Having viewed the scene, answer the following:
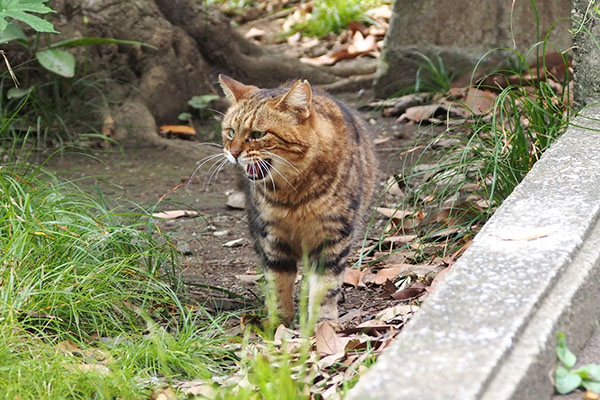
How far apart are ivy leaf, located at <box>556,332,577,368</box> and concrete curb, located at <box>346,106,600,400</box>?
3cm

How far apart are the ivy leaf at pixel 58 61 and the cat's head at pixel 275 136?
266 centimetres

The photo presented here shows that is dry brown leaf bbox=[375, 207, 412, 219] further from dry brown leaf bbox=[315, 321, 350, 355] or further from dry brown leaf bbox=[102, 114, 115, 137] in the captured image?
dry brown leaf bbox=[102, 114, 115, 137]

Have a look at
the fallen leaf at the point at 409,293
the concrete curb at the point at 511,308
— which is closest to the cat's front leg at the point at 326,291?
the fallen leaf at the point at 409,293

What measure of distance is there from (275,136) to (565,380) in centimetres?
179

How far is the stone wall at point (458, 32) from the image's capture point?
273 inches

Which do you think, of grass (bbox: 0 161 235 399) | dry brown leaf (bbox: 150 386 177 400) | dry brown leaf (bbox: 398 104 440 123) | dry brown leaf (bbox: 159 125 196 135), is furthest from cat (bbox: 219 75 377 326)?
dry brown leaf (bbox: 159 125 196 135)

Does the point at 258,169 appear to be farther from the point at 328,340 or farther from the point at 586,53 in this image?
the point at 586,53

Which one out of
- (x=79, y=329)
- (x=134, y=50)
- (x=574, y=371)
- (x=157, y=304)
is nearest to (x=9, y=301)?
(x=79, y=329)

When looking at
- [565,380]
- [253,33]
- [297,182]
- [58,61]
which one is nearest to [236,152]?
[297,182]

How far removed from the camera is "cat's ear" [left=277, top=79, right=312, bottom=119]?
3.77 meters

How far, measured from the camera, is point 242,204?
5777 mm

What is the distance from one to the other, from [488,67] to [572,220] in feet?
13.5

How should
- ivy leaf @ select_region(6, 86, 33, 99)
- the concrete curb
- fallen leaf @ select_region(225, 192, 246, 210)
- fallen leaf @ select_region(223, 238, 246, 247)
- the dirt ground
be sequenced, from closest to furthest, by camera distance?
the concrete curb < the dirt ground < fallen leaf @ select_region(223, 238, 246, 247) < fallen leaf @ select_region(225, 192, 246, 210) < ivy leaf @ select_region(6, 86, 33, 99)

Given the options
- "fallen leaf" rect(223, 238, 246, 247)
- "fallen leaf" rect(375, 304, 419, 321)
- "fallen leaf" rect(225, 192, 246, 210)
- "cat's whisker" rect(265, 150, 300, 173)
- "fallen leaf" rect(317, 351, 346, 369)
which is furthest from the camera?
"fallen leaf" rect(225, 192, 246, 210)
